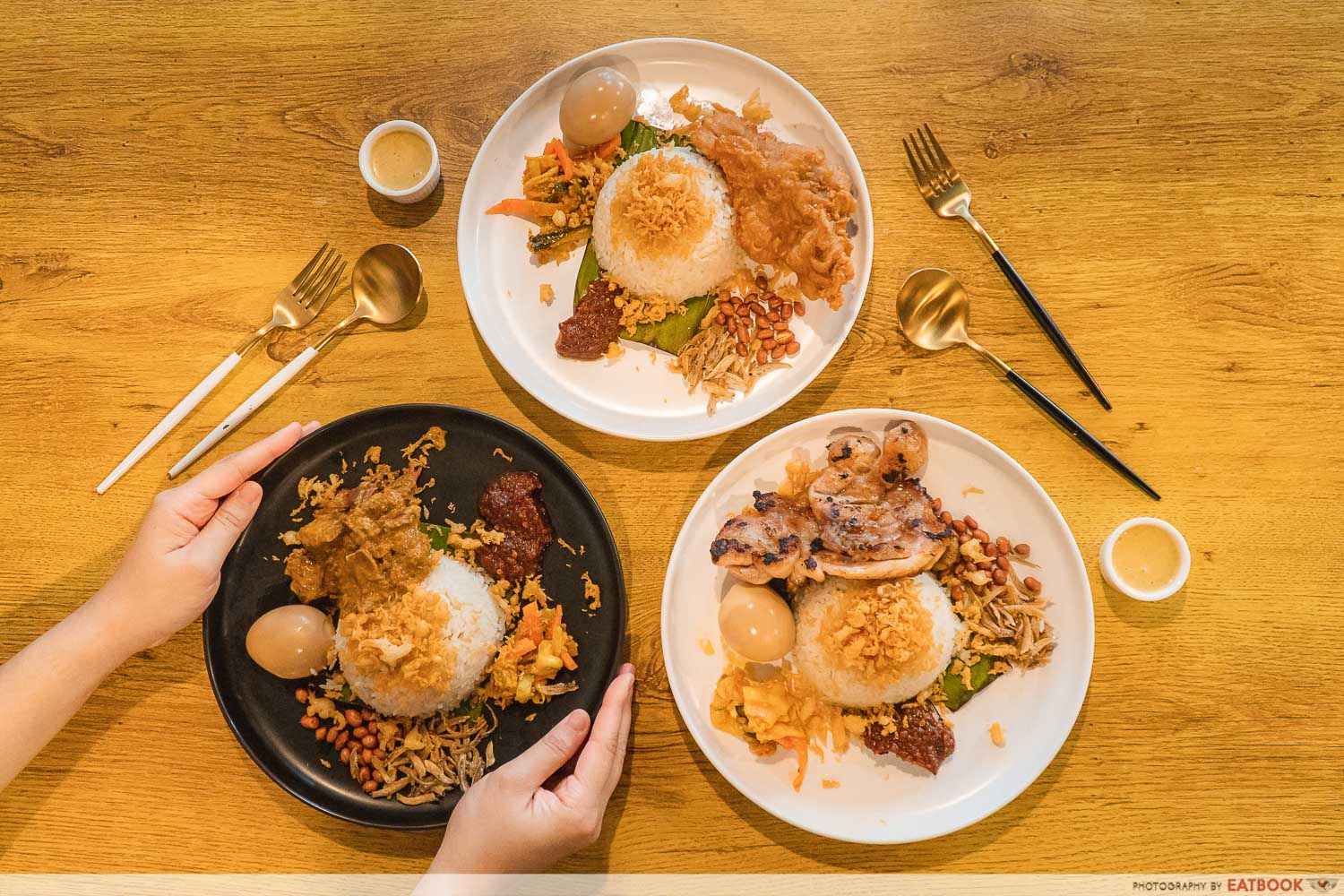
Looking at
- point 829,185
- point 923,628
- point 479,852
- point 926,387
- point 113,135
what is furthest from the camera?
point 113,135

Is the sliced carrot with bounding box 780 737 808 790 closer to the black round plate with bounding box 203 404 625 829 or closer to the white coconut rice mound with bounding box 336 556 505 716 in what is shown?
the black round plate with bounding box 203 404 625 829

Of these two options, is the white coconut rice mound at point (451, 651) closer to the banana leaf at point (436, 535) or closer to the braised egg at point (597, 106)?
the banana leaf at point (436, 535)

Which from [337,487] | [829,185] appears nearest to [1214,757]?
[829,185]

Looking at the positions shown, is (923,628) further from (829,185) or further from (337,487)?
(337,487)

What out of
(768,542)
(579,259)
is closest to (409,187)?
(579,259)

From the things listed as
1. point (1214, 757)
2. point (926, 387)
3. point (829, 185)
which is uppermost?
point (829, 185)

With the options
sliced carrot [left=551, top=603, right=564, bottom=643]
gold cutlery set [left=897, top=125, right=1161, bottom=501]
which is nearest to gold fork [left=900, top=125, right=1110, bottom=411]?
gold cutlery set [left=897, top=125, right=1161, bottom=501]
